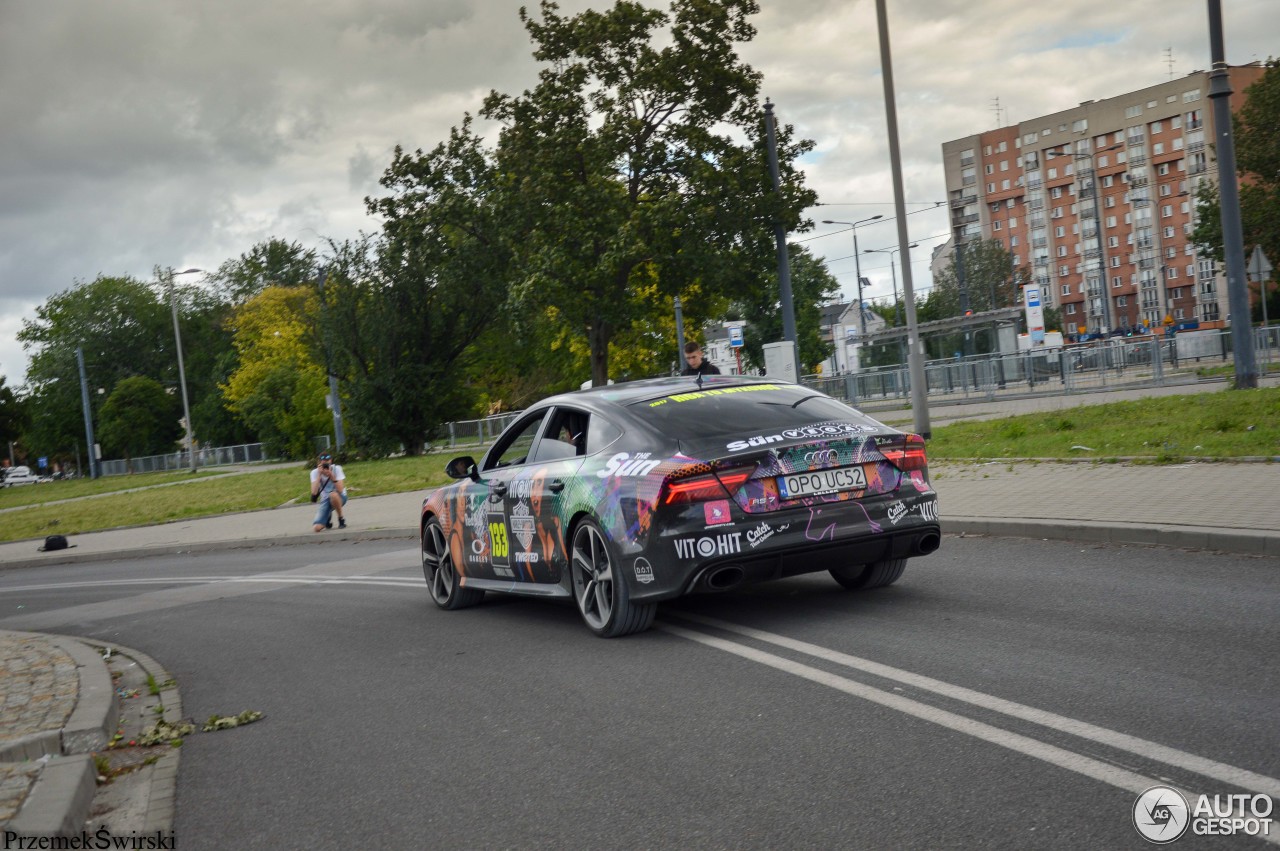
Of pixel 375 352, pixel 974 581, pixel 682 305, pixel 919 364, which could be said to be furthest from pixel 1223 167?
pixel 375 352

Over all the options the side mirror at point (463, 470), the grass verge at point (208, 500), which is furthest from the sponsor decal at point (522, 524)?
the grass verge at point (208, 500)

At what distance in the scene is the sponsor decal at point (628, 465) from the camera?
747cm

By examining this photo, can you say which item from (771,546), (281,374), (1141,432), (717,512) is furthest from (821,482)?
(281,374)

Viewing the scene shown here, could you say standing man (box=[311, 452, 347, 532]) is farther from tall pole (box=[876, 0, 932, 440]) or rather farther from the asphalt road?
the asphalt road

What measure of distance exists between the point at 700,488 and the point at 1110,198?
134632 mm

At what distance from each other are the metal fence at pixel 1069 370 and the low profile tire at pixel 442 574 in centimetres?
2801

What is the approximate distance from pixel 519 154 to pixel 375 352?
13.6 m

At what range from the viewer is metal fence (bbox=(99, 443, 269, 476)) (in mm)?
85812

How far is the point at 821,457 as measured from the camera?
753cm

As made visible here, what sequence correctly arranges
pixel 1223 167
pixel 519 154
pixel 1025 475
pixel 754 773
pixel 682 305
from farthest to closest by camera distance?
1. pixel 682 305
2. pixel 519 154
3. pixel 1223 167
4. pixel 1025 475
5. pixel 754 773

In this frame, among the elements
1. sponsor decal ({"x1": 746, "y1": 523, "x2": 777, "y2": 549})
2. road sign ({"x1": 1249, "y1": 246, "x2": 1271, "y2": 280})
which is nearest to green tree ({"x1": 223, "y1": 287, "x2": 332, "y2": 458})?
road sign ({"x1": 1249, "y1": 246, "x2": 1271, "y2": 280})

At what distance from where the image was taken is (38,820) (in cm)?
487

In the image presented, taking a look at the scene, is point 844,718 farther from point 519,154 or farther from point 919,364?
point 519,154

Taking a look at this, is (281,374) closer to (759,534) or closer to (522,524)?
(522,524)
